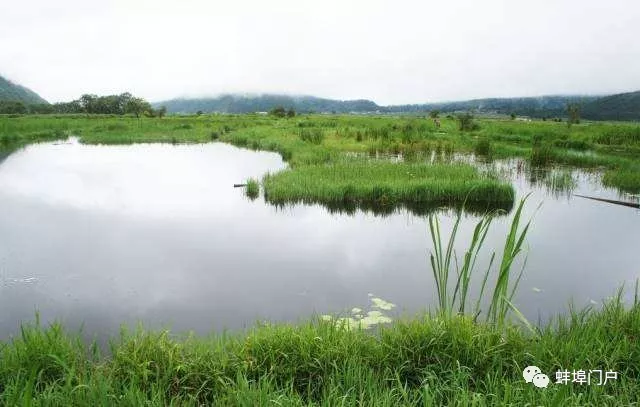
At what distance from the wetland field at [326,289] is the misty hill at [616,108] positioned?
8844 centimetres

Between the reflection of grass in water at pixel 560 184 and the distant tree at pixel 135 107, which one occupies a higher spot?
the distant tree at pixel 135 107

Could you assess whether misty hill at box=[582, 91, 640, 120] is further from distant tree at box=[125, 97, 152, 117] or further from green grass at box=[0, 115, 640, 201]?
distant tree at box=[125, 97, 152, 117]

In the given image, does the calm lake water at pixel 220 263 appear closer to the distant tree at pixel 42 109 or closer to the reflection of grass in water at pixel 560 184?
the reflection of grass in water at pixel 560 184

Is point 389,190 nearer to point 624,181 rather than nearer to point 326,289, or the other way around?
point 326,289

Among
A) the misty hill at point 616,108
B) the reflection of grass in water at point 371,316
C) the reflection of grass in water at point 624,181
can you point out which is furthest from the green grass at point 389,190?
the misty hill at point 616,108

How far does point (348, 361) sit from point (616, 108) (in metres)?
121

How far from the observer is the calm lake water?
6.05m

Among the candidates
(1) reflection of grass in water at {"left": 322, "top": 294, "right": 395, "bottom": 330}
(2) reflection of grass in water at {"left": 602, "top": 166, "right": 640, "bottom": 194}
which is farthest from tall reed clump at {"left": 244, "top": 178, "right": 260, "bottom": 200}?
(2) reflection of grass in water at {"left": 602, "top": 166, "right": 640, "bottom": 194}

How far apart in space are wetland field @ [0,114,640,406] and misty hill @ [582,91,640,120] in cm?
8844

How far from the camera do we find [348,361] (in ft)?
12.5

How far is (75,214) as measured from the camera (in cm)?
1099

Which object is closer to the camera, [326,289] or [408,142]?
[326,289]

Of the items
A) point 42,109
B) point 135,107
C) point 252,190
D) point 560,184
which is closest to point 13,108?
point 42,109

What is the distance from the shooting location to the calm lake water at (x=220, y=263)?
605cm
